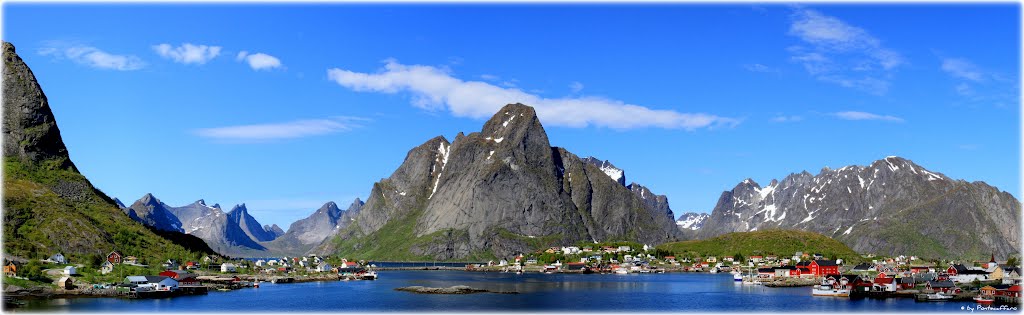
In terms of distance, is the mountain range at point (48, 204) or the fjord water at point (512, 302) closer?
the fjord water at point (512, 302)

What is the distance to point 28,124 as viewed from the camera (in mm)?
194250

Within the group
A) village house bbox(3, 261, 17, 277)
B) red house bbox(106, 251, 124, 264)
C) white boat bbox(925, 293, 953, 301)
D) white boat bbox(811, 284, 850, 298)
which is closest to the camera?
village house bbox(3, 261, 17, 277)

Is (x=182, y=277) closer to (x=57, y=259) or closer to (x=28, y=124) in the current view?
(x=57, y=259)

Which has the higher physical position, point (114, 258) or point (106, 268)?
point (114, 258)

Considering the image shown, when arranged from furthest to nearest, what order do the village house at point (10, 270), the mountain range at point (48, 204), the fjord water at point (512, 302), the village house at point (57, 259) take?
the mountain range at point (48, 204)
the village house at point (57, 259)
the village house at point (10, 270)
the fjord water at point (512, 302)

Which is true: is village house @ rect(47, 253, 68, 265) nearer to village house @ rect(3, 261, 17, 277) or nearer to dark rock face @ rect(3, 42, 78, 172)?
village house @ rect(3, 261, 17, 277)

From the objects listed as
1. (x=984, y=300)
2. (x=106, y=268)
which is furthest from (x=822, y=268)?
(x=106, y=268)

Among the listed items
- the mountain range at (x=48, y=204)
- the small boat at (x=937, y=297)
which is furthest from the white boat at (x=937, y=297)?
the mountain range at (x=48, y=204)

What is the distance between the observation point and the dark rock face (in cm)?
18912

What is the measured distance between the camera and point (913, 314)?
10562 centimetres

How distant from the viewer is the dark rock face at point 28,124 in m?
189

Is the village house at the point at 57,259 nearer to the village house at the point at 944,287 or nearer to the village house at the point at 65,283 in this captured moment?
the village house at the point at 65,283

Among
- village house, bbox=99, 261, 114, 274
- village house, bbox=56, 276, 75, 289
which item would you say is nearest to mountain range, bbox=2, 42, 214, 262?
village house, bbox=99, 261, 114, 274

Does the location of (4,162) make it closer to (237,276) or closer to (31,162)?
(31,162)
